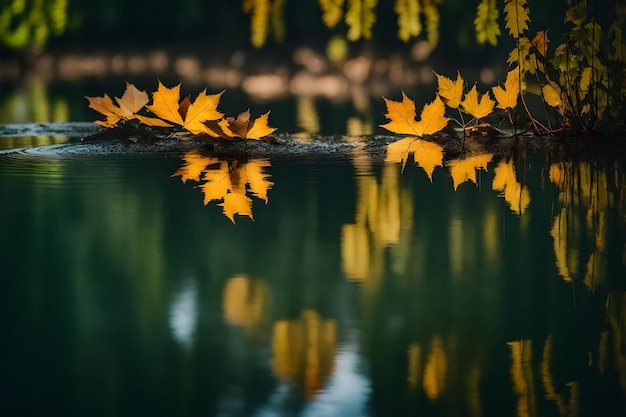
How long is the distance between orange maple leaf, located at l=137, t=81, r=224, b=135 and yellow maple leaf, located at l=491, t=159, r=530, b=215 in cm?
105

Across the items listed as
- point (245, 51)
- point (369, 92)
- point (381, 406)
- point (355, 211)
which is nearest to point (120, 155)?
point (355, 211)

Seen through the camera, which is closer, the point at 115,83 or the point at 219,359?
the point at 219,359

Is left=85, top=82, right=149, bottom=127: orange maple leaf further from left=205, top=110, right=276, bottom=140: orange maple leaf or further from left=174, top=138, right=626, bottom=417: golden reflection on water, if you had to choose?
left=174, top=138, right=626, bottom=417: golden reflection on water

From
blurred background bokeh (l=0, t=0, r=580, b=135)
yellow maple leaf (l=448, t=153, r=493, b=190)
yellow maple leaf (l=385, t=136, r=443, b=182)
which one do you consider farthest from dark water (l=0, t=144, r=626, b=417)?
blurred background bokeh (l=0, t=0, r=580, b=135)

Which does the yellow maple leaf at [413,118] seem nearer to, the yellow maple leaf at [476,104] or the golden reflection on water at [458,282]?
the yellow maple leaf at [476,104]

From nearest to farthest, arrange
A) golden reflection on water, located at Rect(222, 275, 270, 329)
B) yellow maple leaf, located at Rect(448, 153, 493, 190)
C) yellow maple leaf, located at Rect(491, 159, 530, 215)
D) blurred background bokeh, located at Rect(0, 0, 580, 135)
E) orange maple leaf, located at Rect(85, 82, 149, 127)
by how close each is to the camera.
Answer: golden reflection on water, located at Rect(222, 275, 270, 329) < yellow maple leaf, located at Rect(491, 159, 530, 215) < yellow maple leaf, located at Rect(448, 153, 493, 190) < orange maple leaf, located at Rect(85, 82, 149, 127) < blurred background bokeh, located at Rect(0, 0, 580, 135)

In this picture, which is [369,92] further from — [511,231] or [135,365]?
[135,365]

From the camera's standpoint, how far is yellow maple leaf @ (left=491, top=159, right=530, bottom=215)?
3.10 meters

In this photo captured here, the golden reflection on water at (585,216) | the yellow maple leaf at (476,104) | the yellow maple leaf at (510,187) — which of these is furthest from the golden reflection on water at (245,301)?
the yellow maple leaf at (476,104)

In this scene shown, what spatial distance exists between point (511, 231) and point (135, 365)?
4.15ft

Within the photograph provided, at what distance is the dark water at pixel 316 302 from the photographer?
57.5 inches

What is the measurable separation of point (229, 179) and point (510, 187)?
838 mm

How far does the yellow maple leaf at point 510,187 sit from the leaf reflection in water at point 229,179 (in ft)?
2.11

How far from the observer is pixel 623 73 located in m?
4.26
